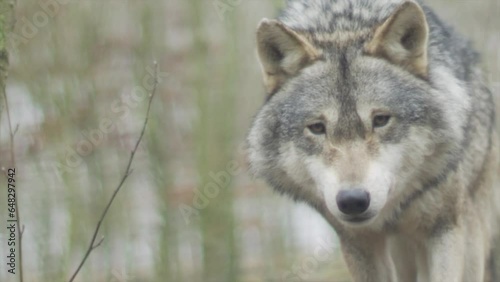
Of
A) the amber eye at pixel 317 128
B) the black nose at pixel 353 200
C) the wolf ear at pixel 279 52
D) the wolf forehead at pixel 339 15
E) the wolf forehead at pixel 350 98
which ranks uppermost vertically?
the wolf forehead at pixel 339 15

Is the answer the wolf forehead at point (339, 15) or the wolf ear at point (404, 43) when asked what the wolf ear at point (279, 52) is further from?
the wolf ear at point (404, 43)

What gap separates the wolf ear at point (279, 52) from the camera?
5570 mm

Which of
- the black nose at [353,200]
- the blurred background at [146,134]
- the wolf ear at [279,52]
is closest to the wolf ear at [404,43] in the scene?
the wolf ear at [279,52]

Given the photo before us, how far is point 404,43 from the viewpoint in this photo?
221 inches

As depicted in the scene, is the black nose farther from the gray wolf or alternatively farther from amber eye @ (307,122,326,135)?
amber eye @ (307,122,326,135)

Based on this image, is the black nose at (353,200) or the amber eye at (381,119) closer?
the black nose at (353,200)

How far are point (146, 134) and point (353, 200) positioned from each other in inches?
312

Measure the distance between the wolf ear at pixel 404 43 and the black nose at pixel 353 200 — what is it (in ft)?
3.64

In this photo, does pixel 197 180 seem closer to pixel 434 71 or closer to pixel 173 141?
pixel 173 141

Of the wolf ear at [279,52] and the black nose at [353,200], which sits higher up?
the wolf ear at [279,52]

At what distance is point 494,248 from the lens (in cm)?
757

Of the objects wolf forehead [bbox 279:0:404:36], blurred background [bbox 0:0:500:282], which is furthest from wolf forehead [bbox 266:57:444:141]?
blurred background [bbox 0:0:500:282]

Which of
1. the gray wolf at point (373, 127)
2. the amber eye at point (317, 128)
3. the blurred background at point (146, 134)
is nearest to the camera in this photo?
the gray wolf at point (373, 127)

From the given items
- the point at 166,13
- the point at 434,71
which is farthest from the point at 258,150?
the point at 166,13
